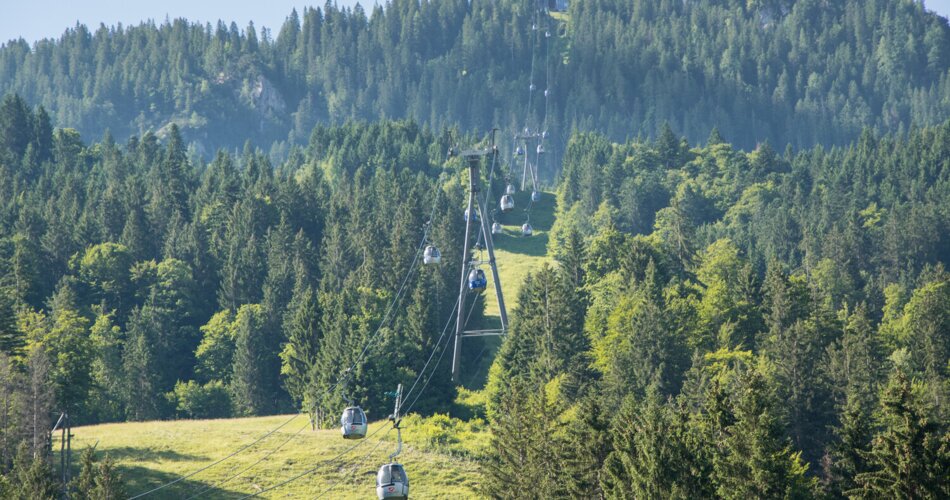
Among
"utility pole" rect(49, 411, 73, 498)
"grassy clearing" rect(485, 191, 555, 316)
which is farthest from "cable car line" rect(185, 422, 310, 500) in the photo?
"grassy clearing" rect(485, 191, 555, 316)

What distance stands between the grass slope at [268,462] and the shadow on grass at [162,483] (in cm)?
6

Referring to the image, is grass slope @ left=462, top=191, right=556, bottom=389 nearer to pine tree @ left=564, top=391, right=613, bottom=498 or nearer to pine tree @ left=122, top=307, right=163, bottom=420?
pine tree @ left=122, top=307, right=163, bottom=420

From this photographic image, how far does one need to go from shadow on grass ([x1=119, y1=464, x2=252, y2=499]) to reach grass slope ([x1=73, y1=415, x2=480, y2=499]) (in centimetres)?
6

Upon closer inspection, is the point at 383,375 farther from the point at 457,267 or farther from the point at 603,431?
the point at 603,431

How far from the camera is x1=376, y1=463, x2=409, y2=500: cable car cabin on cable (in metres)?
59.0

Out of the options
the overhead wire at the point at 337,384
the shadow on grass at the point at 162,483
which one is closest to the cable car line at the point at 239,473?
the shadow on grass at the point at 162,483

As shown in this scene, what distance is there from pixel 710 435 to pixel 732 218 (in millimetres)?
119925

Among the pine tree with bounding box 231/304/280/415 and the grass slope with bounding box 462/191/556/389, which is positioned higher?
the grass slope with bounding box 462/191/556/389

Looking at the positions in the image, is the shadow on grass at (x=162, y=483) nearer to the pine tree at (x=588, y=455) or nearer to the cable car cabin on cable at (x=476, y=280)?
the cable car cabin on cable at (x=476, y=280)

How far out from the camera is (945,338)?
110438 mm

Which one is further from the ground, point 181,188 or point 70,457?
point 181,188

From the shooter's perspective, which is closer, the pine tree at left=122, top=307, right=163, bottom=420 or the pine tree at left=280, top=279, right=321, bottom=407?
→ the pine tree at left=280, top=279, right=321, bottom=407

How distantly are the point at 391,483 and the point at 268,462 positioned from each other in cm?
3507

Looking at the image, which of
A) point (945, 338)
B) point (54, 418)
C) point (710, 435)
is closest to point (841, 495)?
point (710, 435)
